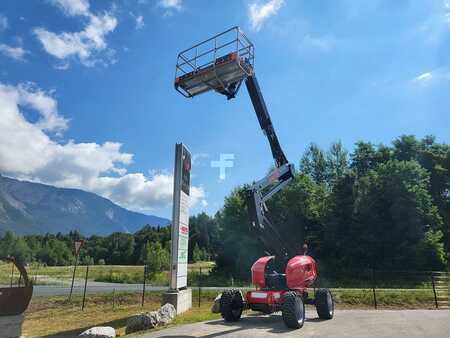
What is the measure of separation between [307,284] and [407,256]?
92.9ft

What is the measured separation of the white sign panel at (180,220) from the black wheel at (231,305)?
154 inches

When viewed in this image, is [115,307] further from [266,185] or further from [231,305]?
[266,185]

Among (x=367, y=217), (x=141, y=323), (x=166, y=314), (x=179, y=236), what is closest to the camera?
(x=141, y=323)

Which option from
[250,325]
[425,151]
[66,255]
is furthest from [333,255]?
[66,255]

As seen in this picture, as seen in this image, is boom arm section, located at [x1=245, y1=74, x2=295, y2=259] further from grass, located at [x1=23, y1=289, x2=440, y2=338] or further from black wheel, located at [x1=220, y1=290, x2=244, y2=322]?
grass, located at [x1=23, y1=289, x2=440, y2=338]

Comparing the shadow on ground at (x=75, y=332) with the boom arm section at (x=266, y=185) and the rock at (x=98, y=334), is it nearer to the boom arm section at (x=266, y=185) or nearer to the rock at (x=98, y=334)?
the rock at (x=98, y=334)

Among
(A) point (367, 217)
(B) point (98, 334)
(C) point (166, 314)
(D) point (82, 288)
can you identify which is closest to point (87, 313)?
(C) point (166, 314)

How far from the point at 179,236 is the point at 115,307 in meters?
6.85

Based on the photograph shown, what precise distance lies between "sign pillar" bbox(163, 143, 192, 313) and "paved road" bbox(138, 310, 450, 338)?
10.9ft

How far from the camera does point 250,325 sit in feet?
39.9

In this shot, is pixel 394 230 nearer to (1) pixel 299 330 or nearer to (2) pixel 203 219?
(1) pixel 299 330

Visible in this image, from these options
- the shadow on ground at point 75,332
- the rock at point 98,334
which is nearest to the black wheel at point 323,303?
the rock at point 98,334

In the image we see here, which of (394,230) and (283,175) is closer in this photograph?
(283,175)

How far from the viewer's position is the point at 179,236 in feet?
54.7
